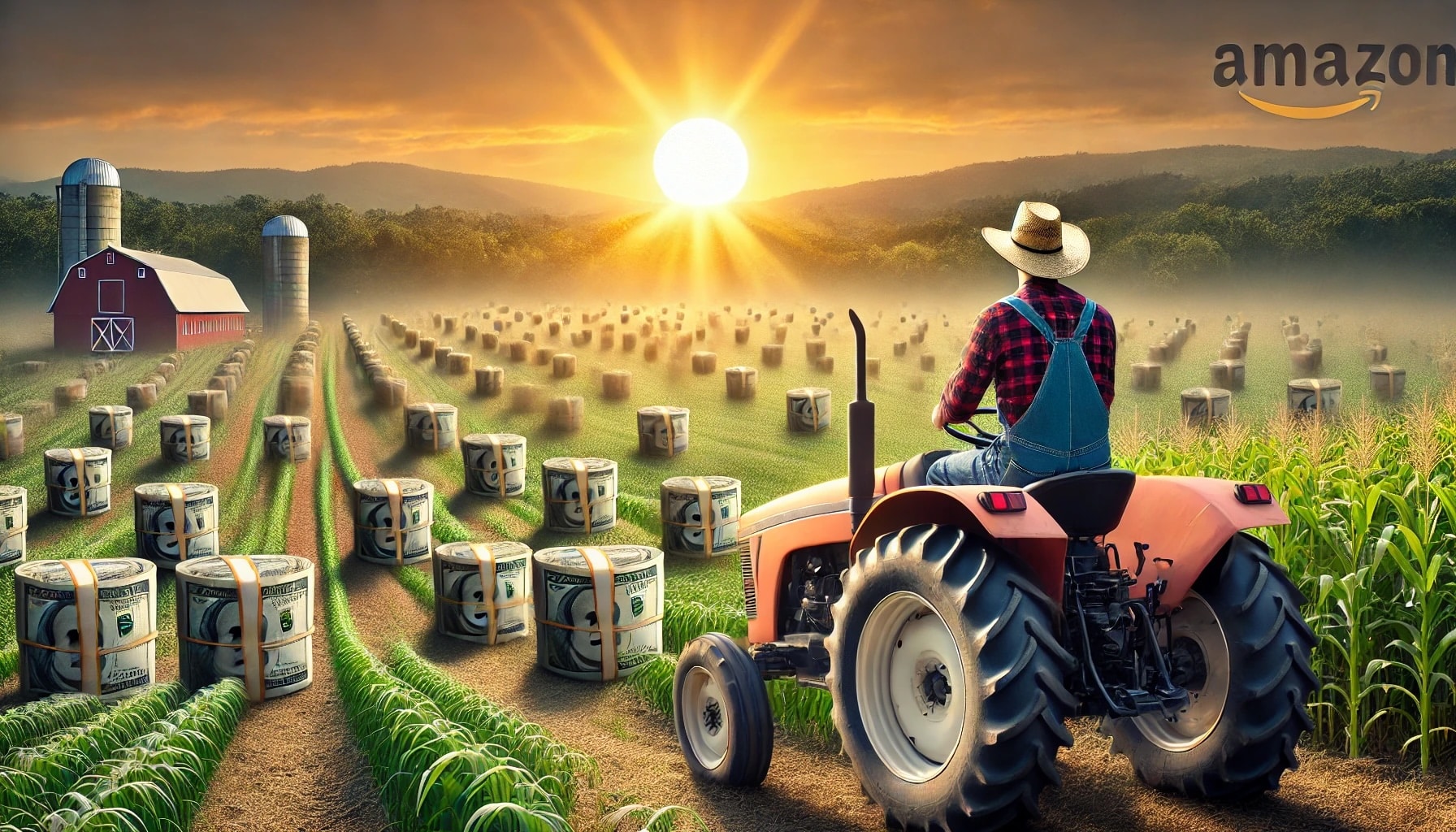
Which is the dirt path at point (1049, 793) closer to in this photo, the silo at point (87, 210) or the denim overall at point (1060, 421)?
the denim overall at point (1060, 421)

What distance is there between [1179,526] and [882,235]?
27.7 ft

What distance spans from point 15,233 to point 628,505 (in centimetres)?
667

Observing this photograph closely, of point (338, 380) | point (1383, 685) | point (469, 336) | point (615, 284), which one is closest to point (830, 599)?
point (1383, 685)

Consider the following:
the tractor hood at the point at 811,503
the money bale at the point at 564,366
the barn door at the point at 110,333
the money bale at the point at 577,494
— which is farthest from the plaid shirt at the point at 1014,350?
the barn door at the point at 110,333

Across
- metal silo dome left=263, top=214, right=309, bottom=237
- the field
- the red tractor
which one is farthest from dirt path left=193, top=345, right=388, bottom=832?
metal silo dome left=263, top=214, right=309, bottom=237

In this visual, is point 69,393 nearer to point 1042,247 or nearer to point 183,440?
point 183,440

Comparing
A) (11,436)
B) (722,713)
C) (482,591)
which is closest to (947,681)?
(722,713)

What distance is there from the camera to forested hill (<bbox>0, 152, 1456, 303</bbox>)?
1105 cm

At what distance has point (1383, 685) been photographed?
398 cm

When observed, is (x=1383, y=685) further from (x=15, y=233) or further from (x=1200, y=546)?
(x=15, y=233)

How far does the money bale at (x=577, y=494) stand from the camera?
8297 mm

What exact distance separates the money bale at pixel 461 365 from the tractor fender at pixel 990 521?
30.7ft

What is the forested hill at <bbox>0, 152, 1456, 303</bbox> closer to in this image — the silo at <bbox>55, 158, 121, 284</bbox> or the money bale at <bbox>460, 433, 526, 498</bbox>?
the silo at <bbox>55, 158, 121, 284</bbox>

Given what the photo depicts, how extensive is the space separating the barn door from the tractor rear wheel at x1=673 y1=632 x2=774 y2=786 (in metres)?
8.82
